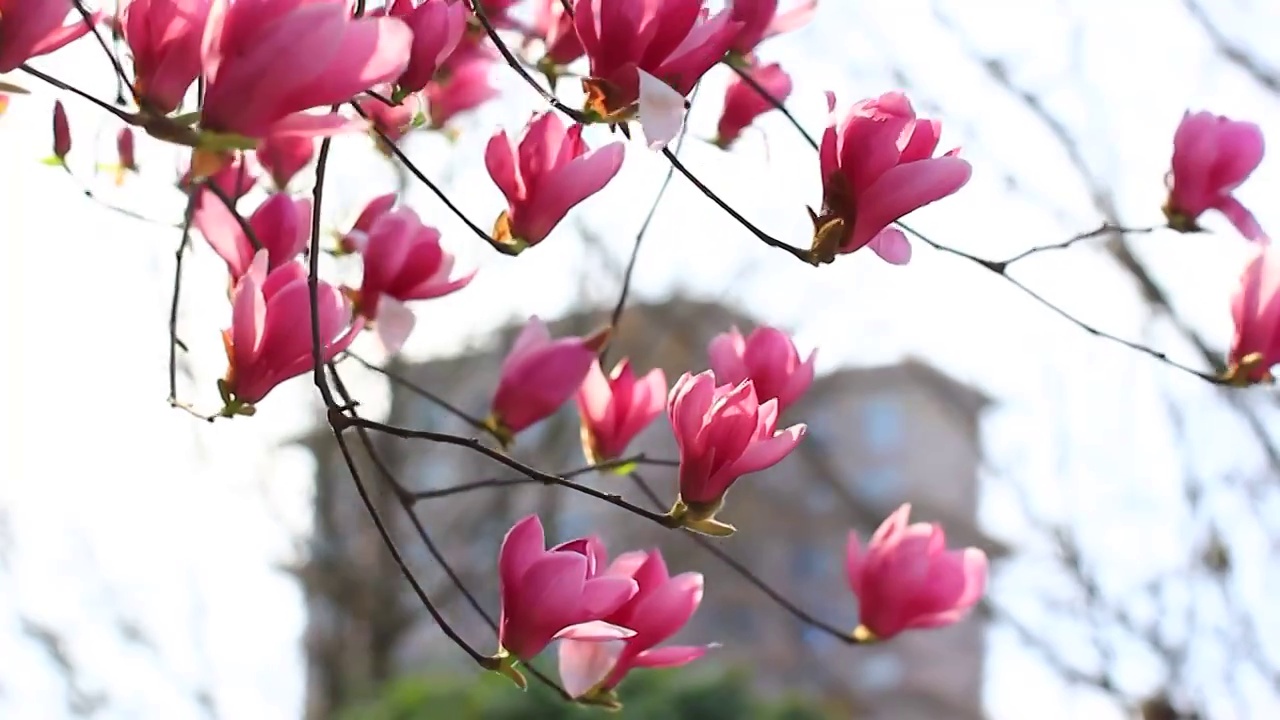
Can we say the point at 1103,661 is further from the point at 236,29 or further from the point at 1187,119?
the point at 236,29

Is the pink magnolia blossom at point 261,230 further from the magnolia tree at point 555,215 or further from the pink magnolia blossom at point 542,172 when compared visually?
the pink magnolia blossom at point 542,172

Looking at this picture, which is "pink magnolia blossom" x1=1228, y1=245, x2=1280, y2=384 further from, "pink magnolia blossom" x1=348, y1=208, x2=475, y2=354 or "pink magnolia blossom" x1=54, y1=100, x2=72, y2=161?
"pink magnolia blossom" x1=54, y1=100, x2=72, y2=161

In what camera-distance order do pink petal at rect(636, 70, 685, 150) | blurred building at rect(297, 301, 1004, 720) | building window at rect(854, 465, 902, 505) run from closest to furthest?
pink petal at rect(636, 70, 685, 150) → blurred building at rect(297, 301, 1004, 720) → building window at rect(854, 465, 902, 505)

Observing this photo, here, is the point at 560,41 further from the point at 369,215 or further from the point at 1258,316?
the point at 1258,316

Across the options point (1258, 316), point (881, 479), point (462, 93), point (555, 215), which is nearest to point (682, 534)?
point (462, 93)

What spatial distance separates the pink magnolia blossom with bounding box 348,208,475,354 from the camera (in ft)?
1.86

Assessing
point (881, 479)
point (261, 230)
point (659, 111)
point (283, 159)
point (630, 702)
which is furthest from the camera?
point (881, 479)

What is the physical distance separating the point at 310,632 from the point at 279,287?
411cm

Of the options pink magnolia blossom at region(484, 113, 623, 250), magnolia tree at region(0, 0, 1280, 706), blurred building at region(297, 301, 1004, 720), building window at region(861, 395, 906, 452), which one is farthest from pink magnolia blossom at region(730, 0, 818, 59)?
building window at region(861, 395, 906, 452)

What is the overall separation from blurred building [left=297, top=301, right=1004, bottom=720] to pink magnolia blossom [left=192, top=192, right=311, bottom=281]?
0.67m

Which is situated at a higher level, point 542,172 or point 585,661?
point 542,172

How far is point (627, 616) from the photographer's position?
1.63 ft

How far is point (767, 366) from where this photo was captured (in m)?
0.58

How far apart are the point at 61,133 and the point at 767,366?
369 millimetres
